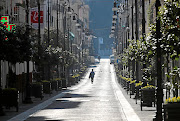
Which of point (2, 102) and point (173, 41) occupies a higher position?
point (173, 41)

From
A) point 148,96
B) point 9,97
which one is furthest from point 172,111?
point 9,97

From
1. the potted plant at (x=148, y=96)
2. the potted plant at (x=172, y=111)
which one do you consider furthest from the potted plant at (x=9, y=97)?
the potted plant at (x=172, y=111)

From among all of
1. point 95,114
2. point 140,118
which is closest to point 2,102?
point 95,114

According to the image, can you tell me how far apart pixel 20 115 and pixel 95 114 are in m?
3.58

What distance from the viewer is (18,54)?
115 feet

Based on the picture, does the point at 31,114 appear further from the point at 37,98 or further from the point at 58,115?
the point at 37,98

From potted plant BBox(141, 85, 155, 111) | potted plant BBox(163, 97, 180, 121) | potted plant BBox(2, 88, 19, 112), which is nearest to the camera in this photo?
potted plant BBox(163, 97, 180, 121)

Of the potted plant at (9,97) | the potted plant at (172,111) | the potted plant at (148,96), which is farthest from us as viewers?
the potted plant at (9,97)

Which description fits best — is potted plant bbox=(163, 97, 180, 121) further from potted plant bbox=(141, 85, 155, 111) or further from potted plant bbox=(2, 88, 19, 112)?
potted plant bbox=(2, 88, 19, 112)

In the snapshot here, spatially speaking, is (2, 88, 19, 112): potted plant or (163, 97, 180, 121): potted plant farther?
(2, 88, 19, 112): potted plant

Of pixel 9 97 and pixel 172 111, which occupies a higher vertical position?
pixel 172 111

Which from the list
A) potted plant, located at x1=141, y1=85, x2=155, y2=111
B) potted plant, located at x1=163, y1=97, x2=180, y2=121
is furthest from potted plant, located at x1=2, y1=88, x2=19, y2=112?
potted plant, located at x1=163, y1=97, x2=180, y2=121

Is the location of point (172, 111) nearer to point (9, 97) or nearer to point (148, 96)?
point (148, 96)

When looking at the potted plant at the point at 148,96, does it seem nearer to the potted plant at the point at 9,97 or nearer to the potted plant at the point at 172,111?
the potted plant at the point at 9,97
